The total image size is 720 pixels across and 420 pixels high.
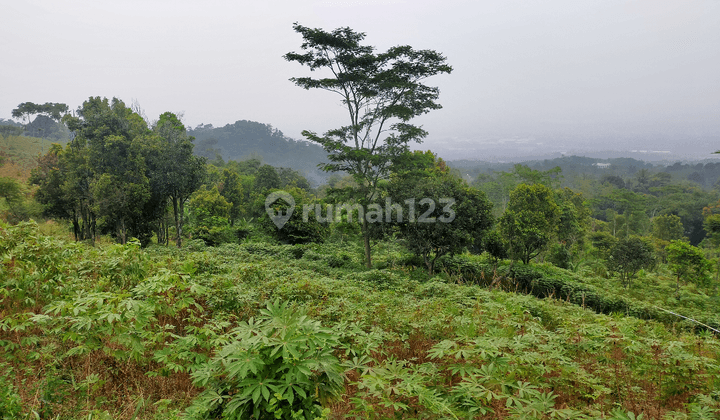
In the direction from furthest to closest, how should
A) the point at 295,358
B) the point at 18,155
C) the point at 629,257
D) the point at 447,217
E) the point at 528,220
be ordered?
1. the point at 18,155
2. the point at 629,257
3. the point at 528,220
4. the point at 447,217
5. the point at 295,358

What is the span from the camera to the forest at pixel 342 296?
212 centimetres

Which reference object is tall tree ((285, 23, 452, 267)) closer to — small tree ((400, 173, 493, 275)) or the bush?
small tree ((400, 173, 493, 275))

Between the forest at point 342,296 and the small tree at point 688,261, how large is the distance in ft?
0.27

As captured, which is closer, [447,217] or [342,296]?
[342,296]

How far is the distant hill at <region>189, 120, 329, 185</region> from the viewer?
12507cm

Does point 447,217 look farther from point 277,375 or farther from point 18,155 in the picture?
point 18,155

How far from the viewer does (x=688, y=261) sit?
12.1 meters

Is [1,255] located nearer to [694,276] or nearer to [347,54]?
[347,54]

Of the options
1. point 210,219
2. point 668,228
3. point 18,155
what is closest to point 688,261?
point 668,228

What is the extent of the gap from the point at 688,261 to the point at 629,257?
1.80 meters

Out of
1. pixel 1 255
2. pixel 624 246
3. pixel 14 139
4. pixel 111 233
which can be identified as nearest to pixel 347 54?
pixel 1 255

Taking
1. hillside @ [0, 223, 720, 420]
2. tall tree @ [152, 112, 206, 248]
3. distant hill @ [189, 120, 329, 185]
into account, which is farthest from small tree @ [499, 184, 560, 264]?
distant hill @ [189, 120, 329, 185]

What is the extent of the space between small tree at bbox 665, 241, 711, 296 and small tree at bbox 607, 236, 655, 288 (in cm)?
103

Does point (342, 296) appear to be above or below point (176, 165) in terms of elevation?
below
